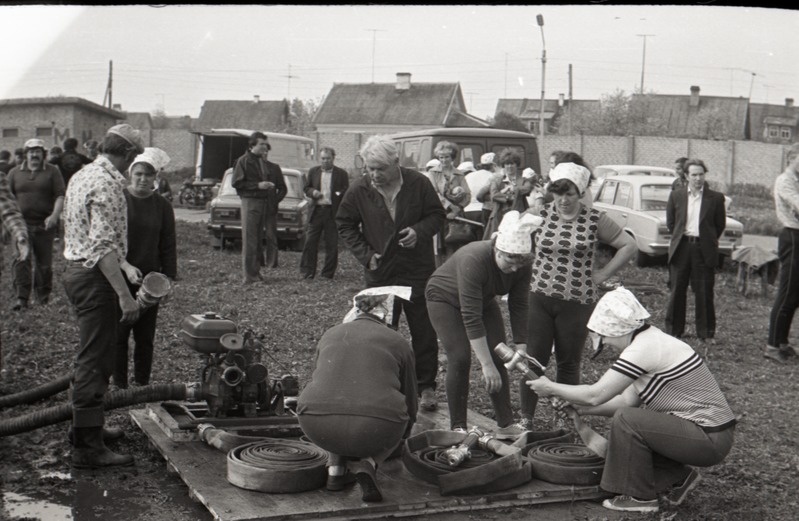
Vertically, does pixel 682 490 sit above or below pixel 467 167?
below

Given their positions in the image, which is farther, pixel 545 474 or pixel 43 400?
pixel 43 400

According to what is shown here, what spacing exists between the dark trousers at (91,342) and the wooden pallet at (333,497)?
489 millimetres

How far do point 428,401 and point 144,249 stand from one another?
234cm

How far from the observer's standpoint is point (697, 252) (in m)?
9.81

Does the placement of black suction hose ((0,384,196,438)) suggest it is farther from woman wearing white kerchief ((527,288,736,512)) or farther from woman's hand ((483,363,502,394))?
woman wearing white kerchief ((527,288,736,512))

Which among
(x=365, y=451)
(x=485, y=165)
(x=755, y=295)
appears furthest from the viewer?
(x=755, y=295)

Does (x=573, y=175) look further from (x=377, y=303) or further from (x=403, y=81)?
(x=403, y=81)

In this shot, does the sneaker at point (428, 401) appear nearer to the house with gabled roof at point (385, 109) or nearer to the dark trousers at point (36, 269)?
the dark trousers at point (36, 269)


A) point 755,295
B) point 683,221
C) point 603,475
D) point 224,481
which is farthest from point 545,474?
point 755,295

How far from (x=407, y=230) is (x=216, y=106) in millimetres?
25017

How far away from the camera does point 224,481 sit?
4.77 metres

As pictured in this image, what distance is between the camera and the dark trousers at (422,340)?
21.3 ft

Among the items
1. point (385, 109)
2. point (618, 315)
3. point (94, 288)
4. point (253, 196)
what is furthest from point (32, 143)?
point (385, 109)

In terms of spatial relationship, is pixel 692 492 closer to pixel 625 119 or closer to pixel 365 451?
pixel 365 451
